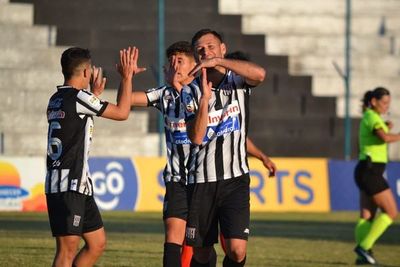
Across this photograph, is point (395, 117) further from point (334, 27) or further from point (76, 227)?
point (76, 227)

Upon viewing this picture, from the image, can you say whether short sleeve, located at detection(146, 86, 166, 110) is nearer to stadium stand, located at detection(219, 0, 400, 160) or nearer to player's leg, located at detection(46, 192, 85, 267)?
player's leg, located at detection(46, 192, 85, 267)

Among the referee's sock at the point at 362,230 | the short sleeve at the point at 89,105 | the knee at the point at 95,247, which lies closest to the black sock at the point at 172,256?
the knee at the point at 95,247

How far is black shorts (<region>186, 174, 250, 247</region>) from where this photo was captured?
364 inches

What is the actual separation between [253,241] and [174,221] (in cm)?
807

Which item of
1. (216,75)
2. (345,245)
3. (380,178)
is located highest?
(216,75)

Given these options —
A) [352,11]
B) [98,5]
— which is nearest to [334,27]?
[352,11]

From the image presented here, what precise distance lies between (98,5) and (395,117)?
9.23 m

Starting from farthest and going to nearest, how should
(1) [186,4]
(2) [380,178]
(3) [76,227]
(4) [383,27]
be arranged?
(4) [383,27] → (1) [186,4] → (2) [380,178] → (3) [76,227]

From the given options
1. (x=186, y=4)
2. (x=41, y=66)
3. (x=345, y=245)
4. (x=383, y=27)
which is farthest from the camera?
(x=383, y=27)

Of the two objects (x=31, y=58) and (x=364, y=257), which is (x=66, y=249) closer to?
(x=364, y=257)

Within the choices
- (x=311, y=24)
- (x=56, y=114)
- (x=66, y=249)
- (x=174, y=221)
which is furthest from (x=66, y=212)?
(x=311, y=24)

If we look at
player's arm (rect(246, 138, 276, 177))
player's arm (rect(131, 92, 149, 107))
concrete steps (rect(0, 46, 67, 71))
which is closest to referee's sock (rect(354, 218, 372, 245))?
player's arm (rect(246, 138, 276, 177))

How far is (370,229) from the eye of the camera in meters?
14.9

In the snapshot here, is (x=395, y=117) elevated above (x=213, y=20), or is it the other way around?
(x=213, y=20)
